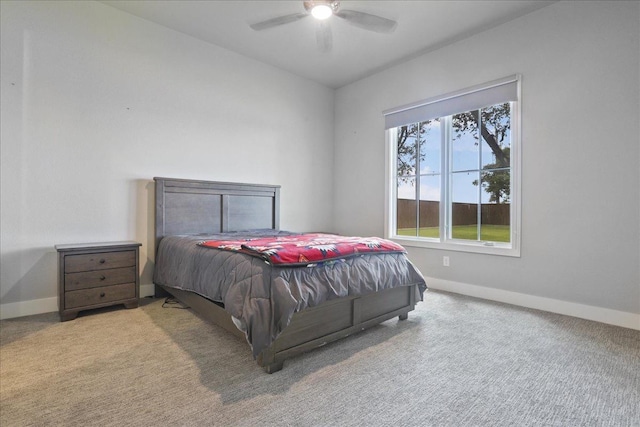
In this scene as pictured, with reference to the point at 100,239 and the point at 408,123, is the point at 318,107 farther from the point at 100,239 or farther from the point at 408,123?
the point at 100,239

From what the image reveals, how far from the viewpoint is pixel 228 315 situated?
196 cm

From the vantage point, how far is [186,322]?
249 centimetres

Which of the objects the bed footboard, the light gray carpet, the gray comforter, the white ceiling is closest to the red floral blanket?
the gray comforter

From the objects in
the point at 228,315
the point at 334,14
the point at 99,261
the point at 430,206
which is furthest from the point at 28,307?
the point at 430,206

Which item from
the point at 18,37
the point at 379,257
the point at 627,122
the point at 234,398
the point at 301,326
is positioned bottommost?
the point at 234,398

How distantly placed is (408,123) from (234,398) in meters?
3.56

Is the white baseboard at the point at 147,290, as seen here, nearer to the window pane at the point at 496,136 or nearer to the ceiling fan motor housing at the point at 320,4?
the ceiling fan motor housing at the point at 320,4

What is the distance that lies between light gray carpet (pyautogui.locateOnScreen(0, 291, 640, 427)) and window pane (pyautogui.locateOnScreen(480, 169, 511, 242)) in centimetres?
104

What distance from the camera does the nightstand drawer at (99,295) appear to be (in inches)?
98.1

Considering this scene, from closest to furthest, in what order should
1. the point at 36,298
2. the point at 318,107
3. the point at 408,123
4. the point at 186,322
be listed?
the point at 186,322 < the point at 36,298 < the point at 408,123 < the point at 318,107

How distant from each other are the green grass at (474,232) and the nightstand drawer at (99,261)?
10.6ft

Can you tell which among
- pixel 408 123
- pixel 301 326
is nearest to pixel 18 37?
pixel 301 326

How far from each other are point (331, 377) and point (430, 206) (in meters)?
2.73

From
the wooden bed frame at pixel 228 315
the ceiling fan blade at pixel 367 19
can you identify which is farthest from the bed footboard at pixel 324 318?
the ceiling fan blade at pixel 367 19
